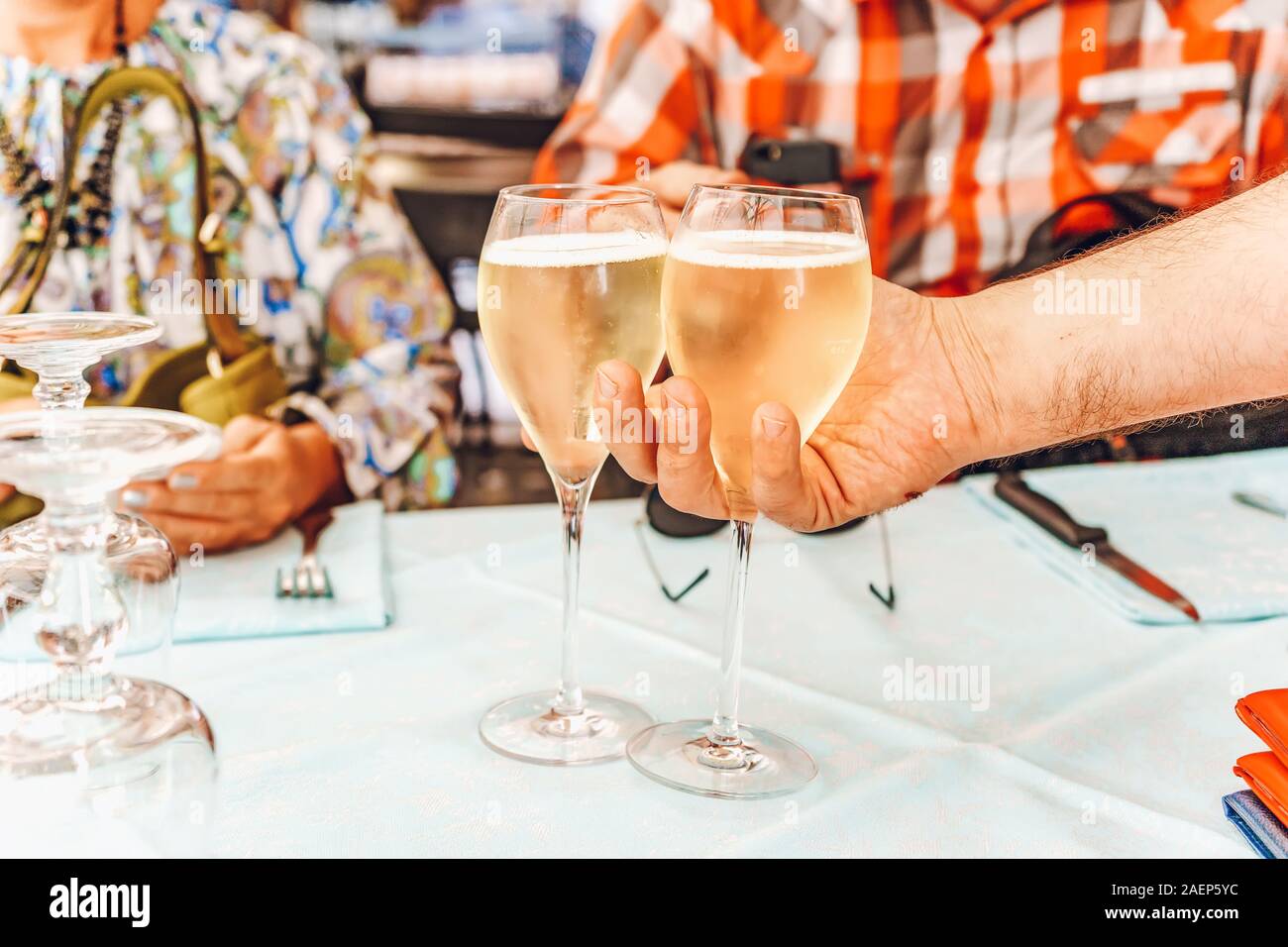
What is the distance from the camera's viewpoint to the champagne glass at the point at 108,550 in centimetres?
50

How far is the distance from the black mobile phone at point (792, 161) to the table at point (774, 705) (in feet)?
1.70

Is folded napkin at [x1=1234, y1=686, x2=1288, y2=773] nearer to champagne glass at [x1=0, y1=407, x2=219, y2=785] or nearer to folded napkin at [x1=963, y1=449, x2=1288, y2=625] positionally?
folded napkin at [x1=963, y1=449, x2=1288, y2=625]

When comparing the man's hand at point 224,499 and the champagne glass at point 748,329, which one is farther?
the man's hand at point 224,499

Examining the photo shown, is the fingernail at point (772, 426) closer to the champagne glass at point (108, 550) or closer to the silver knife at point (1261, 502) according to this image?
the champagne glass at point (108, 550)

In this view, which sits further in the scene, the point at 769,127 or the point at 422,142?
the point at 769,127

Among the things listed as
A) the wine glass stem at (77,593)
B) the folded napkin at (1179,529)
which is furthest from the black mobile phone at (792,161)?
the wine glass stem at (77,593)

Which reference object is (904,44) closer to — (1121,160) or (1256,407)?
(1121,160)

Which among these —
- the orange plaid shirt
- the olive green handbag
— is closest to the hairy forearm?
the olive green handbag

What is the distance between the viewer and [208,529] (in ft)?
3.25

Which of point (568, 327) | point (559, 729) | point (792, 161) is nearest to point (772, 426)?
point (568, 327)

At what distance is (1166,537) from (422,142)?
1.22 meters

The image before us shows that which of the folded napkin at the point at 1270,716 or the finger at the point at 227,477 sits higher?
the finger at the point at 227,477

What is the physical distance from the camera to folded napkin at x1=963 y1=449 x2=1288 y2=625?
2.96 ft
